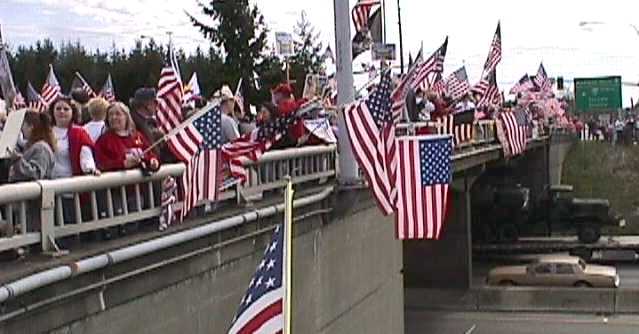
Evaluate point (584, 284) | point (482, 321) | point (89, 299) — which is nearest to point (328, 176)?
point (89, 299)

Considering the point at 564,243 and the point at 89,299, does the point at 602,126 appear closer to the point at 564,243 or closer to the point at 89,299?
the point at 564,243

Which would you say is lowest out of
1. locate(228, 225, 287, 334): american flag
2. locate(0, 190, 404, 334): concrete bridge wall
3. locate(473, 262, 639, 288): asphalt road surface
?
locate(473, 262, 639, 288): asphalt road surface

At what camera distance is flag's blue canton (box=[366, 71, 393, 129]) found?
14.5 metres

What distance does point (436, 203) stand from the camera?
596 inches

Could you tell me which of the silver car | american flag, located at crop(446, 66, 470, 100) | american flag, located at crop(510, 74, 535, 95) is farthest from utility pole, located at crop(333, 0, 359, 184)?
american flag, located at crop(510, 74, 535, 95)

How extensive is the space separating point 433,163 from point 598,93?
2719 inches

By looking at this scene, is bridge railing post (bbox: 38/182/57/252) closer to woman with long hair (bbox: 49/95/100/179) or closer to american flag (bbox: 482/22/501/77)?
woman with long hair (bbox: 49/95/100/179)

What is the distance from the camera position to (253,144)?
511 inches

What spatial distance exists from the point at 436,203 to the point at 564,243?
132ft

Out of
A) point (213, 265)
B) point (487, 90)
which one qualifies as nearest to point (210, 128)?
point (213, 265)

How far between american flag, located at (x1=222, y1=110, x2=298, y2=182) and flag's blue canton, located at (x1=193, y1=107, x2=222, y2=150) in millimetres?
1178

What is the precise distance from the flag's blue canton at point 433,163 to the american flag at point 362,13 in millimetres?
2235

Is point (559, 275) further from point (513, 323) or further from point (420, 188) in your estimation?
point (420, 188)

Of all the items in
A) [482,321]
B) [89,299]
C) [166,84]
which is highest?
[166,84]
